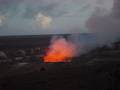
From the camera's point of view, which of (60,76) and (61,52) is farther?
(61,52)

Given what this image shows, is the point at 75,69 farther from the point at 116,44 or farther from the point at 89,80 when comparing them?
the point at 116,44

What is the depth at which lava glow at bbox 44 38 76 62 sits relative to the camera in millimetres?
53519

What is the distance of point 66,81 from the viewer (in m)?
33.6

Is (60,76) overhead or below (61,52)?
below

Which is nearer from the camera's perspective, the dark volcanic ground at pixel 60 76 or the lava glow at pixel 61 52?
the dark volcanic ground at pixel 60 76

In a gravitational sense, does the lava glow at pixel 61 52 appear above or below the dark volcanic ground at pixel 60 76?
above

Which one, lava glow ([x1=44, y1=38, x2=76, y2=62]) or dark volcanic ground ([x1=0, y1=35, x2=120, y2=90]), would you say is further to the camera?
lava glow ([x1=44, y1=38, x2=76, y2=62])

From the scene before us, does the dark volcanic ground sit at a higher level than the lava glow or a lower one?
lower

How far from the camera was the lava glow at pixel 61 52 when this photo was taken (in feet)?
176

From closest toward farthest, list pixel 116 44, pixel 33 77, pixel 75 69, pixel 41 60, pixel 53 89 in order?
1. pixel 53 89
2. pixel 33 77
3. pixel 75 69
4. pixel 41 60
5. pixel 116 44

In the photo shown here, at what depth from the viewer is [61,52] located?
59219 millimetres

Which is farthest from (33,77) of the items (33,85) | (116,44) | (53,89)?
(116,44)

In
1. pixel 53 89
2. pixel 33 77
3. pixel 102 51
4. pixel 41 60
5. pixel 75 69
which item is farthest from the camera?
pixel 102 51

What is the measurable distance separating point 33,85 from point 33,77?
195 inches
